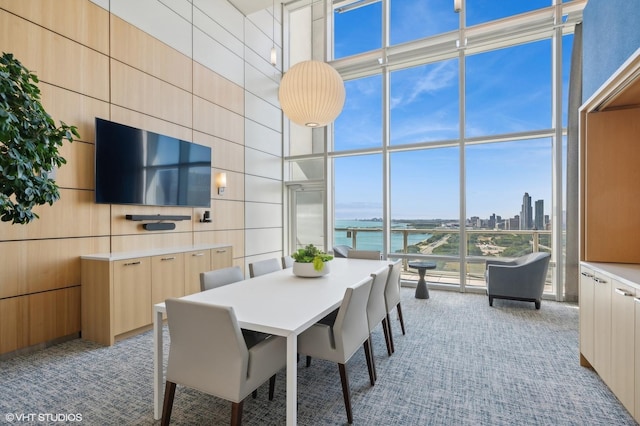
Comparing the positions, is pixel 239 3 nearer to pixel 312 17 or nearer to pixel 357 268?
pixel 312 17

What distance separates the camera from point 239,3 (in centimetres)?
536

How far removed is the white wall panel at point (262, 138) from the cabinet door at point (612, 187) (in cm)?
476

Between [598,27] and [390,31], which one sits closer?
[598,27]

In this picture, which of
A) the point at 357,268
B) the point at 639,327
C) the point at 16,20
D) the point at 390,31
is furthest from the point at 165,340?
the point at 390,31

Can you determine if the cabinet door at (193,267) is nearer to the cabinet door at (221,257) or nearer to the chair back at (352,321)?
the cabinet door at (221,257)

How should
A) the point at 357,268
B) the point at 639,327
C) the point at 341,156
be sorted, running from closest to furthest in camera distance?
the point at 639,327 → the point at 357,268 → the point at 341,156

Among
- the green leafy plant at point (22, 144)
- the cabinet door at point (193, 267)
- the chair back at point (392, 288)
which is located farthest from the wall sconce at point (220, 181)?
the green leafy plant at point (22, 144)

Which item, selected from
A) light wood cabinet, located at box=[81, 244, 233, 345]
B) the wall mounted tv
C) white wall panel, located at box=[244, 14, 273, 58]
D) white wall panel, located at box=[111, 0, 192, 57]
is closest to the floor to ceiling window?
white wall panel, located at box=[244, 14, 273, 58]

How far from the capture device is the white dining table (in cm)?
165

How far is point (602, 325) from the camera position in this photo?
2301 mm

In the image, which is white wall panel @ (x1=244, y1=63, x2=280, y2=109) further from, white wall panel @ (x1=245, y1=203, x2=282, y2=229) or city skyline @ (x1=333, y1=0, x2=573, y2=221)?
white wall panel @ (x1=245, y1=203, x2=282, y2=229)

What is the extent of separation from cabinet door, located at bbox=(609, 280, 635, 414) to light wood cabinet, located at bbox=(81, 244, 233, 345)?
3978 mm

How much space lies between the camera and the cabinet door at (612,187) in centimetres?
254

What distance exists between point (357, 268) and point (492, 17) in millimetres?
4905
